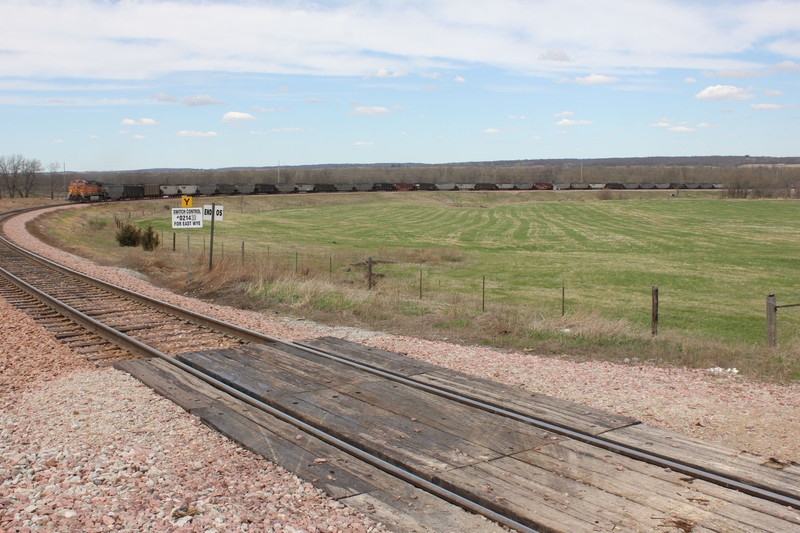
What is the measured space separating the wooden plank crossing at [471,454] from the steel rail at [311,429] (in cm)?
8

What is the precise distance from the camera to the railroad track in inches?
230

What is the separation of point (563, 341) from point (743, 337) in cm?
823

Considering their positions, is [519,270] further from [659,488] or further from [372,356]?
[659,488]

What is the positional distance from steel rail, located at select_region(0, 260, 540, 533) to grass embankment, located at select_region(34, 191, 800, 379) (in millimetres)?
4761

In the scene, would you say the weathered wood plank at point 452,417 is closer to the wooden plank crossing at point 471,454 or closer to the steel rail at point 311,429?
the wooden plank crossing at point 471,454

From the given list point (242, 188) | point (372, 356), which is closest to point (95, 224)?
point (242, 188)

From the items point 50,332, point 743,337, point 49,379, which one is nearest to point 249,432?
point 49,379

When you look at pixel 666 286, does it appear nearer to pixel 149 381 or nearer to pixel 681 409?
pixel 681 409

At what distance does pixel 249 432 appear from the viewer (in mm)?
7777

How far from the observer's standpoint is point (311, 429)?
776cm

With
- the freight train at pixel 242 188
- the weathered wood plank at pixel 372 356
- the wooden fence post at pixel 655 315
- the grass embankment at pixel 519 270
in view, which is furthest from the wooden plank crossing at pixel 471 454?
the freight train at pixel 242 188

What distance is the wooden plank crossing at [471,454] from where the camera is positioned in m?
5.73

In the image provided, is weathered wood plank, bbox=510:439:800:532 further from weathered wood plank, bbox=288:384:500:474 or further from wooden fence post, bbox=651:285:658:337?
wooden fence post, bbox=651:285:658:337

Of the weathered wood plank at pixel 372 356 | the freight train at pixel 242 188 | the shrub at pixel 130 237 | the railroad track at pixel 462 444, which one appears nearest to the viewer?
the railroad track at pixel 462 444
